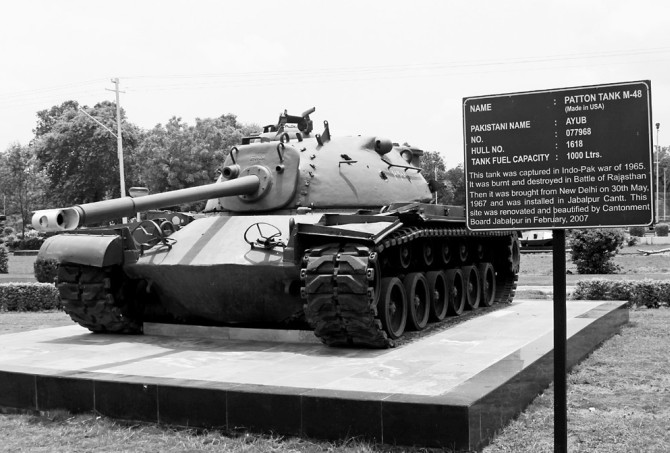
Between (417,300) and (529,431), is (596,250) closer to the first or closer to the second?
(417,300)

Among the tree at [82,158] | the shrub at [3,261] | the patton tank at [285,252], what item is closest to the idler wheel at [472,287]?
the patton tank at [285,252]

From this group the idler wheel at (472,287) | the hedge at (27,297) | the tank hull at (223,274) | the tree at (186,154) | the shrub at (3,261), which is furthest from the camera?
the tree at (186,154)

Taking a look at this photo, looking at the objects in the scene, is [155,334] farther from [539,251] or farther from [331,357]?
[539,251]

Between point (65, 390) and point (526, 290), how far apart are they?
14.1 meters

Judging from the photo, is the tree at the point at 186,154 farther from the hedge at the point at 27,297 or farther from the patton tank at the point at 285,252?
the patton tank at the point at 285,252

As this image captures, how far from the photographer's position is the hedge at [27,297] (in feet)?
60.1

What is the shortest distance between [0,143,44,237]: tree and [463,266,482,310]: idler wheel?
59912 mm

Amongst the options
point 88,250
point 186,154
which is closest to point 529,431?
point 88,250

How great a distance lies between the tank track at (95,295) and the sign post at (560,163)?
665 centimetres

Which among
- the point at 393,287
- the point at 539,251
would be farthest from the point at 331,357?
the point at 539,251

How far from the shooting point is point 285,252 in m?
9.19

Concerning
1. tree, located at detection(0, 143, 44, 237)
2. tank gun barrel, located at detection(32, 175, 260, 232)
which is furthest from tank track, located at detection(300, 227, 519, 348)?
tree, located at detection(0, 143, 44, 237)

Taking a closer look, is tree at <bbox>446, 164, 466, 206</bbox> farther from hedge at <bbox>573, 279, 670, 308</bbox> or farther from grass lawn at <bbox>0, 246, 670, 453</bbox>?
grass lawn at <bbox>0, 246, 670, 453</bbox>

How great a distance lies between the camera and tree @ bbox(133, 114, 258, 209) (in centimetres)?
4724
